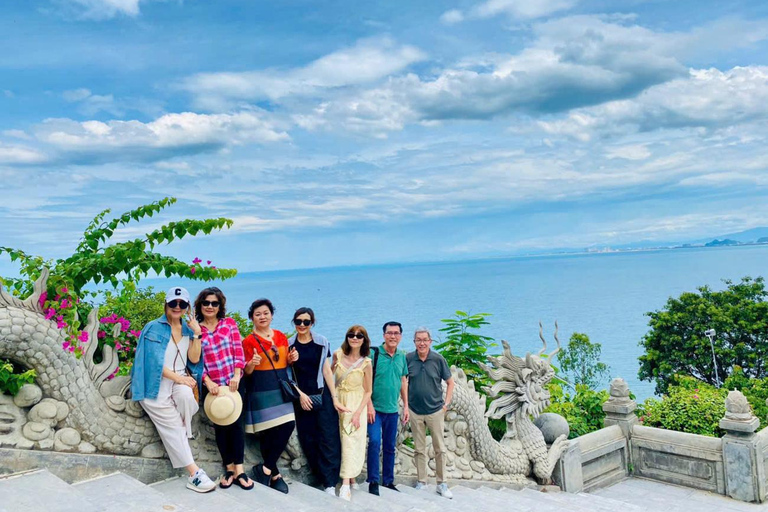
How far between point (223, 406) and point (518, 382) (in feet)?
12.9

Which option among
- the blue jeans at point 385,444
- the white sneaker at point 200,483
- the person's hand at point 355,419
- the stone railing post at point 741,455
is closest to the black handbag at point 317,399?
the person's hand at point 355,419

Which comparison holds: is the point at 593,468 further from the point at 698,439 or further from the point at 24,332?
the point at 24,332

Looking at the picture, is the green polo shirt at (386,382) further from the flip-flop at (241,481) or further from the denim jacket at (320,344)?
the flip-flop at (241,481)

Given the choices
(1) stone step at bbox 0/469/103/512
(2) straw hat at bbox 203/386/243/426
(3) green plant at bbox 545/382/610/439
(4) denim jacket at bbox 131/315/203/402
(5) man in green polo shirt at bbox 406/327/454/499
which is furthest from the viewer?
(3) green plant at bbox 545/382/610/439

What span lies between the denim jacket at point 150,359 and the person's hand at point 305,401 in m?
1.08

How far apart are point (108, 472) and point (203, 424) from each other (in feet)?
2.41

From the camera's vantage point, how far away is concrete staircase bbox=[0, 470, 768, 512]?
3.76m

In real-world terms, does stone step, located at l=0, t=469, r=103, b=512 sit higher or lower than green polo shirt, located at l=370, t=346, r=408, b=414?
lower

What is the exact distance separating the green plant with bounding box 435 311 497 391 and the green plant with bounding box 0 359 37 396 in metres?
5.50

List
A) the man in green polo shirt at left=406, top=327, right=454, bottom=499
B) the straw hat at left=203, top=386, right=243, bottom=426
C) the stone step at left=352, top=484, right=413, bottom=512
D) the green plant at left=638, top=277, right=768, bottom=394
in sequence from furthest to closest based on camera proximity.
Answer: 1. the green plant at left=638, top=277, right=768, bottom=394
2. the man in green polo shirt at left=406, top=327, right=454, bottom=499
3. the stone step at left=352, top=484, right=413, bottom=512
4. the straw hat at left=203, top=386, right=243, bottom=426

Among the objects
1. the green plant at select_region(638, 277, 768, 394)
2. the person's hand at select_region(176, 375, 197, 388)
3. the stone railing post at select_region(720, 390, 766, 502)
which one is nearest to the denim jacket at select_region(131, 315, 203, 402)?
the person's hand at select_region(176, 375, 197, 388)

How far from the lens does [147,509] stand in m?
3.78

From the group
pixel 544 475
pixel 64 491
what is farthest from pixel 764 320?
pixel 64 491

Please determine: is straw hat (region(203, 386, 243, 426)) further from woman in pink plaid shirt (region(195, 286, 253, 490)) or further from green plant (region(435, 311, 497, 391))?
green plant (region(435, 311, 497, 391))
